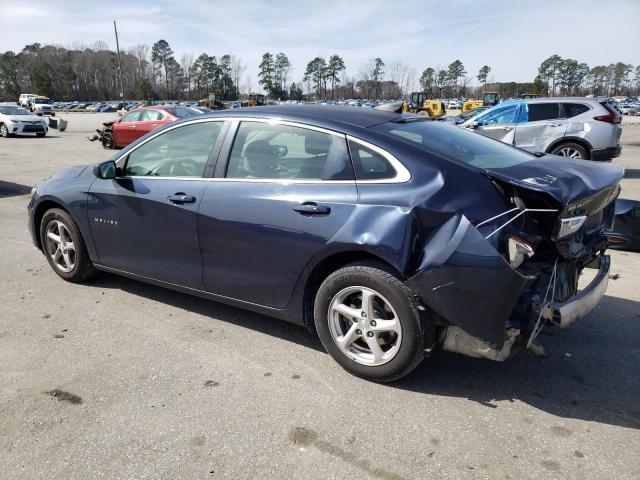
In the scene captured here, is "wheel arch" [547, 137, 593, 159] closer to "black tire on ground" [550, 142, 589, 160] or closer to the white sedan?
"black tire on ground" [550, 142, 589, 160]

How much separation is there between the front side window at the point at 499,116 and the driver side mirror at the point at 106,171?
974 cm

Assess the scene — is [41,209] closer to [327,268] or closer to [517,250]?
[327,268]

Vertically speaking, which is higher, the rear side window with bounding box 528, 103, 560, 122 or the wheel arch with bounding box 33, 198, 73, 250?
the rear side window with bounding box 528, 103, 560, 122

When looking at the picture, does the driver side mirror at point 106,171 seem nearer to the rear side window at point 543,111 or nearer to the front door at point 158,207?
the front door at point 158,207

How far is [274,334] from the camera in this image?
3.68 meters

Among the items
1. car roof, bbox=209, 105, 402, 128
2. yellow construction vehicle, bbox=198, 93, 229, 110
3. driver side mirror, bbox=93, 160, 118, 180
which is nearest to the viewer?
car roof, bbox=209, 105, 402, 128

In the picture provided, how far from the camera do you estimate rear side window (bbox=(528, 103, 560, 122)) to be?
35.7 ft

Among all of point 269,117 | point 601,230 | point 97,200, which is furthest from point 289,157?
point 601,230

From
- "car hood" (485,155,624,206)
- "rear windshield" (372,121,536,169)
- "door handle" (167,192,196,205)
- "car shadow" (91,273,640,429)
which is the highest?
"rear windshield" (372,121,536,169)

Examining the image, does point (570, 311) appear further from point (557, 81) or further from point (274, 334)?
point (557, 81)

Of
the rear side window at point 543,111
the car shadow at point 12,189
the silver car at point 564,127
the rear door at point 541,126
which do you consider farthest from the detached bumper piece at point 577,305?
the car shadow at point 12,189

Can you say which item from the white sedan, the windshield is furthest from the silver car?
the windshield

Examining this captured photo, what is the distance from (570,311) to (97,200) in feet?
11.9

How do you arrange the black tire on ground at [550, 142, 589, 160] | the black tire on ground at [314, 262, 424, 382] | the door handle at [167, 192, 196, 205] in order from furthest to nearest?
the black tire on ground at [550, 142, 589, 160]
the door handle at [167, 192, 196, 205]
the black tire on ground at [314, 262, 424, 382]
